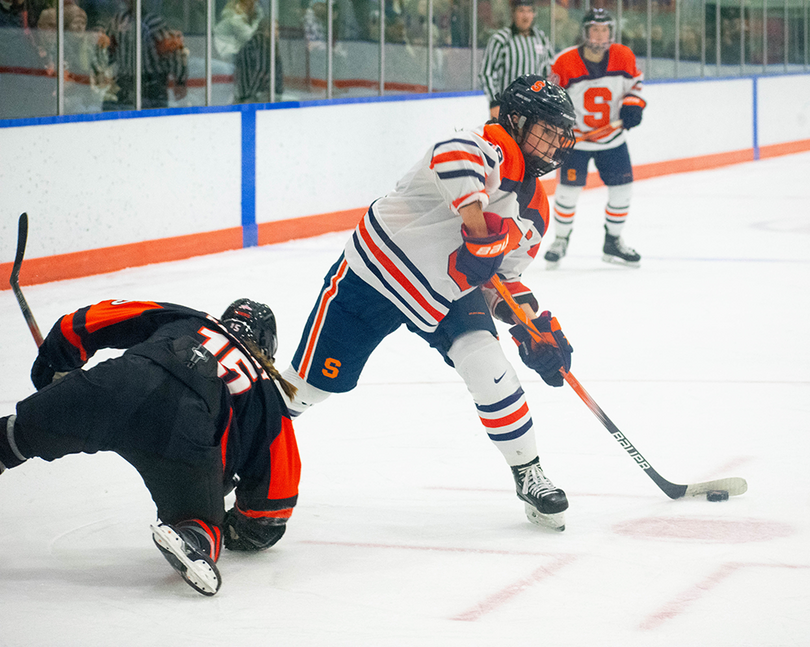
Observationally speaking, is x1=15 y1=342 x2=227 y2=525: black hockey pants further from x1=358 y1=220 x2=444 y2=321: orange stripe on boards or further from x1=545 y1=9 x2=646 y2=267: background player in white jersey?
x1=545 y1=9 x2=646 y2=267: background player in white jersey

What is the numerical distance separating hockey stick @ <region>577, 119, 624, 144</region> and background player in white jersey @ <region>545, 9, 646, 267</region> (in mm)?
15

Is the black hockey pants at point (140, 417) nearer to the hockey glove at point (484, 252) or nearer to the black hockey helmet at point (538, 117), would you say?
the hockey glove at point (484, 252)

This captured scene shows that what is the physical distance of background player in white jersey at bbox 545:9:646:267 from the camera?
5750mm

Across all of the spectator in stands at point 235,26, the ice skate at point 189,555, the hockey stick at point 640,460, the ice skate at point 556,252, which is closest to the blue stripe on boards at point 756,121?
the ice skate at point 556,252

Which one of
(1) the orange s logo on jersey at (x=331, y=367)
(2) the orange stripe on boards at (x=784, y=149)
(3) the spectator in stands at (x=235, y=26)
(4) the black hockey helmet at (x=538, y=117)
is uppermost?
(3) the spectator in stands at (x=235, y=26)

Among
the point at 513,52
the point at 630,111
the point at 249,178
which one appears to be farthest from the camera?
the point at 513,52

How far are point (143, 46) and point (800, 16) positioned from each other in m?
9.44

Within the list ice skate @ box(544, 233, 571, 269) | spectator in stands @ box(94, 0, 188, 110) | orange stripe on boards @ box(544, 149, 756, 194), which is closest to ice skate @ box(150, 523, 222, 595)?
ice skate @ box(544, 233, 571, 269)

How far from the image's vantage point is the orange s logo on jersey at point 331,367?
2508 millimetres

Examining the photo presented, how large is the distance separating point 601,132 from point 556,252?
24.7 inches

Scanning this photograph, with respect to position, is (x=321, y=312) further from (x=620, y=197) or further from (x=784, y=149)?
(x=784, y=149)

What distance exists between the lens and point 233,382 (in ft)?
7.07

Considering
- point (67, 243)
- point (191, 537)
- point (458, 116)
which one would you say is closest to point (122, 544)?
point (191, 537)

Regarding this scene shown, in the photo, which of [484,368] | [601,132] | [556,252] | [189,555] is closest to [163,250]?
[556,252]
